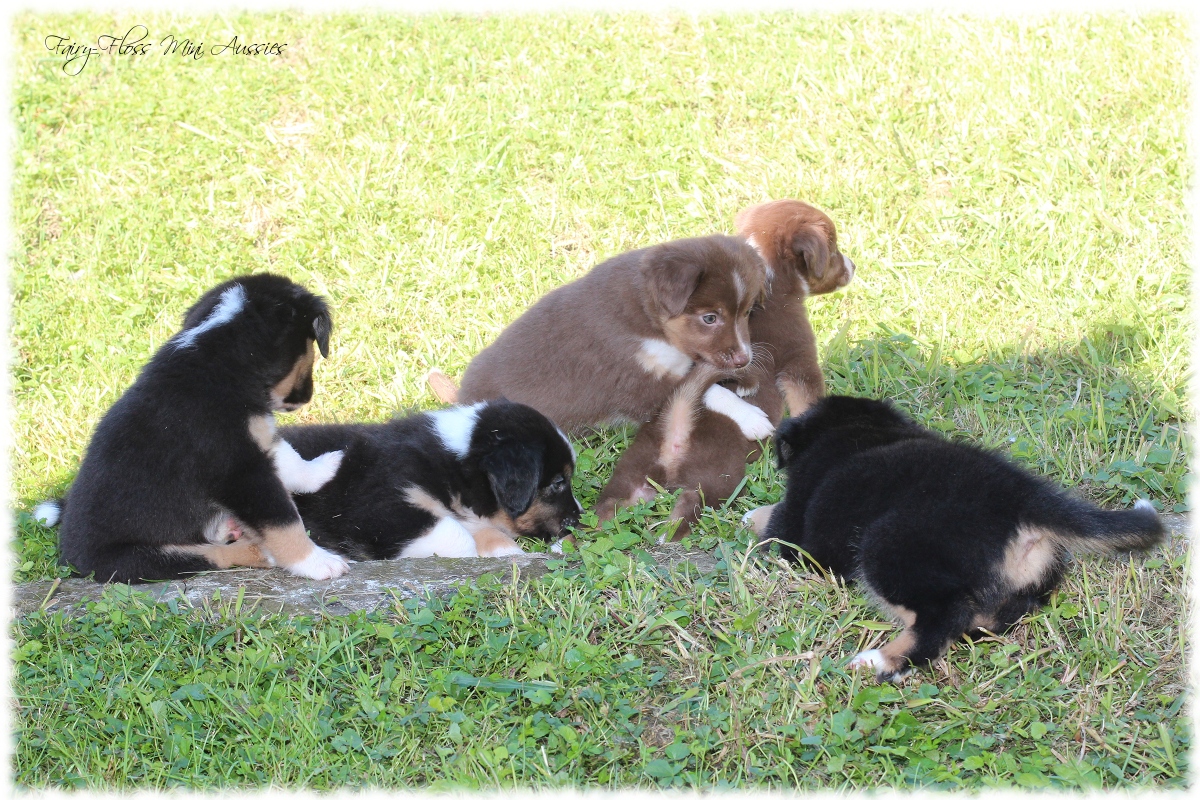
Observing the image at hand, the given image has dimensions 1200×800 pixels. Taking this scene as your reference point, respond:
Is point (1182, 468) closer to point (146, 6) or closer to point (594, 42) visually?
point (594, 42)

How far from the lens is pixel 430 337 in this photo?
8.12 m

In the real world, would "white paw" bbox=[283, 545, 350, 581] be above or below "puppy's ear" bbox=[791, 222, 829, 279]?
below

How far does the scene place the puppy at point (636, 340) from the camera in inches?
236

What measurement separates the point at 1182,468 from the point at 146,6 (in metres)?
10.3

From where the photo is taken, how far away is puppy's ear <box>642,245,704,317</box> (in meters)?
5.89

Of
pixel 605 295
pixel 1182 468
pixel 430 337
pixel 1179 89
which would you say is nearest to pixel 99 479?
pixel 605 295

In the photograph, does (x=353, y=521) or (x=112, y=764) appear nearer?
(x=112, y=764)

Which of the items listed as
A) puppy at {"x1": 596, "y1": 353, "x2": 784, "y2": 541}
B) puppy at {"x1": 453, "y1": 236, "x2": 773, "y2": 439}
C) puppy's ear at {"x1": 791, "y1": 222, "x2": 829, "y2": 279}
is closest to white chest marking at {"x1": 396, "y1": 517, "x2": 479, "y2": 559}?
puppy at {"x1": 596, "y1": 353, "x2": 784, "y2": 541}

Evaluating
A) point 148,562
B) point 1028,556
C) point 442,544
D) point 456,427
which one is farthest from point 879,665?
point 148,562

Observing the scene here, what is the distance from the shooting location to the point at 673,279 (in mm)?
5902

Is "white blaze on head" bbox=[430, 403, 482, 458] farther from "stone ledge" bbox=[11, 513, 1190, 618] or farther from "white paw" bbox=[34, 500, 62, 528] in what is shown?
"white paw" bbox=[34, 500, 62, 528]

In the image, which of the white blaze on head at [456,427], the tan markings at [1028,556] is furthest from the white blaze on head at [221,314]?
the tan markings at [1028,556]

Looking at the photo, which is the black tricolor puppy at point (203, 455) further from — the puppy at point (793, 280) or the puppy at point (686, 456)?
the puppy at point (793, 280)

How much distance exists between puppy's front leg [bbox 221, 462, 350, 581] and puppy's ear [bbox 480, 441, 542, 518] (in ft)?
2.78
